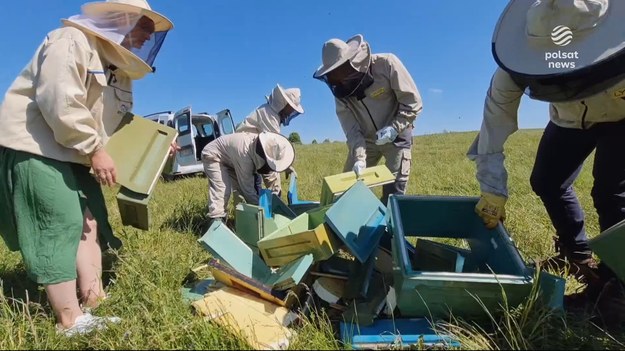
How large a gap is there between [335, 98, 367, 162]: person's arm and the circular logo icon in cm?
285

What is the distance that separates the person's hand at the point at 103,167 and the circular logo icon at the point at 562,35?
8.36 ft

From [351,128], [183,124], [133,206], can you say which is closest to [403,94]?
[351,128]

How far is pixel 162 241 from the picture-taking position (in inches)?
158

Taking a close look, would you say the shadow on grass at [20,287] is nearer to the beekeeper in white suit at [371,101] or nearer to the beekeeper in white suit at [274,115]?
the beekeeper in white suit at [274,115]

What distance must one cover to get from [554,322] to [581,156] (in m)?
1.20

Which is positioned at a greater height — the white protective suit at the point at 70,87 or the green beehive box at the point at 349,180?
the white protective suit at the point at 70,87

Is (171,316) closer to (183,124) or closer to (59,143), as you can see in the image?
(59,143)

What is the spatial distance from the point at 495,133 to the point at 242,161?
3146 mm

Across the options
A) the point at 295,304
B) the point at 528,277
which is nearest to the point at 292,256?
the point at 295,304

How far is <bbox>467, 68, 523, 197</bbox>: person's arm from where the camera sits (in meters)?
2.50

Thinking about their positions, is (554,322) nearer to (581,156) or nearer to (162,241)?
(581,156)

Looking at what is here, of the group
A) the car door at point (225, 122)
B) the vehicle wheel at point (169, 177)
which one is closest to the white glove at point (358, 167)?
the car door at point (225, 122)

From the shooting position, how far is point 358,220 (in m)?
2.74

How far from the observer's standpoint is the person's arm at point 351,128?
475 cm
